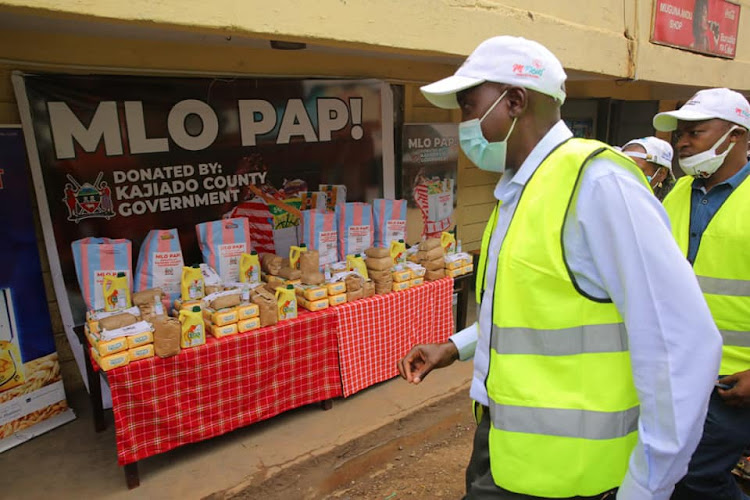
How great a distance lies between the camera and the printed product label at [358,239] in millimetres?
4304

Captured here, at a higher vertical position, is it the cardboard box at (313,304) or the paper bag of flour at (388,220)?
the paper bag of flour at (388,220)

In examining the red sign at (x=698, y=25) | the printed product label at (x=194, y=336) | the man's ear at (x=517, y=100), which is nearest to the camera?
the man's ear at (x=517, y=100)

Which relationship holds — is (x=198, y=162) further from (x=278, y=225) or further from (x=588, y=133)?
(x=588, y=133)

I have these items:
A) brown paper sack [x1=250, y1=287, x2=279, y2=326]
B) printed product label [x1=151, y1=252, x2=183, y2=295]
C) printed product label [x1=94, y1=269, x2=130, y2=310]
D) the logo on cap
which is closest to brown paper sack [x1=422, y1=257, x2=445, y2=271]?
brown paper sack [x1=250, y1=287, x2=279, y2=326]

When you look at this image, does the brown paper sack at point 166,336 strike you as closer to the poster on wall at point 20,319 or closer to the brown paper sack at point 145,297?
the brown paper sack at point 145,297

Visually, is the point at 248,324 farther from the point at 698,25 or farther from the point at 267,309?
the point at 698,25

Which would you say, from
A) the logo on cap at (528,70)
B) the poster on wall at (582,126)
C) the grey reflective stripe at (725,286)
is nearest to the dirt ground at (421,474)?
the grey reflective stripe at (725,286)

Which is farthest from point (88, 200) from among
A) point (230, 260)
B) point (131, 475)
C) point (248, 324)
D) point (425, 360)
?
point (425, 360)

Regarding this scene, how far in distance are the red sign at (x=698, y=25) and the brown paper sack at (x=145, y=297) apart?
19.2 feet

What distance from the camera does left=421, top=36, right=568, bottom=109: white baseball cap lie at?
1.32m

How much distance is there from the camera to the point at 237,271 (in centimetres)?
383

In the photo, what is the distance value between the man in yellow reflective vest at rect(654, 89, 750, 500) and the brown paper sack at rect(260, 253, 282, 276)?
9.01 ft

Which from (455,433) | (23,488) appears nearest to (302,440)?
(455,433)

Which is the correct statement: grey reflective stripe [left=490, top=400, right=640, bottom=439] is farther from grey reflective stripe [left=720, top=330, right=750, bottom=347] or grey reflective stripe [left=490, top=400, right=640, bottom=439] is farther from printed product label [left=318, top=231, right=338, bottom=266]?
printed product label [left=318, top=231, right=338, bottom=266]
